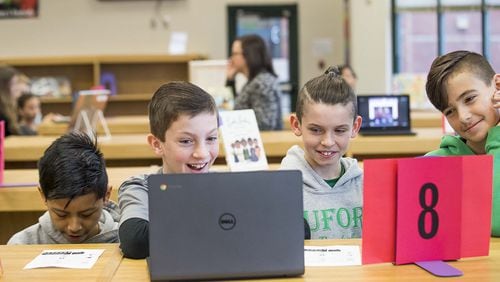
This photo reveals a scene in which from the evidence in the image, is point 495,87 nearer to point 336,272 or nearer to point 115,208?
point 336,272

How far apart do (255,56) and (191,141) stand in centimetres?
284

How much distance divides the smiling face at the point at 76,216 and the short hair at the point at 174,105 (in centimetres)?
29

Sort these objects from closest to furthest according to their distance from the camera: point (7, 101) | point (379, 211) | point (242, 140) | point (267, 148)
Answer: point (379, 211) < point (242, 140) < point (267, 148) < point (7, 101)

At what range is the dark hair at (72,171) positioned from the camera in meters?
1.96

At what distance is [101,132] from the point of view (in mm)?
4809

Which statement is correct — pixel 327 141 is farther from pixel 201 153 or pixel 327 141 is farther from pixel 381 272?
pixel 381 272

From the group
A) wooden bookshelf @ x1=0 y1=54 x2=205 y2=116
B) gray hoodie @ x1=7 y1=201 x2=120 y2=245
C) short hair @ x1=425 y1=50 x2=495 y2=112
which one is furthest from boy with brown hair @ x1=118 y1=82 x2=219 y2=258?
wooden bookshelf @ x1=0 y1=54 x2=205 y2=116

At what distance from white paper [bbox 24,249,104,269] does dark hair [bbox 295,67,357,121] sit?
0.71 metres

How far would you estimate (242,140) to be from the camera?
2922 millimetres

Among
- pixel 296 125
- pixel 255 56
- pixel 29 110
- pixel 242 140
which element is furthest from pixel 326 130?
pixel 29 110

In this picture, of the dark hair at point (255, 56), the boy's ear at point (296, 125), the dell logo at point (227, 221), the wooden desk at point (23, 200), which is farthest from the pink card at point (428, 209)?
the dark hair at point (255, 56)

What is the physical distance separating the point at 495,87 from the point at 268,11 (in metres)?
6.99

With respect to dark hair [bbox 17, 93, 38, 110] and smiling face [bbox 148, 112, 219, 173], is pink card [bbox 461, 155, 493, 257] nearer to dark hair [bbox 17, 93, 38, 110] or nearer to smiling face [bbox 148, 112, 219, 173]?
smiling face [bbox 148, 112, 219, 173]

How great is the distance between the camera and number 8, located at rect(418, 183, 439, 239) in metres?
1.53
